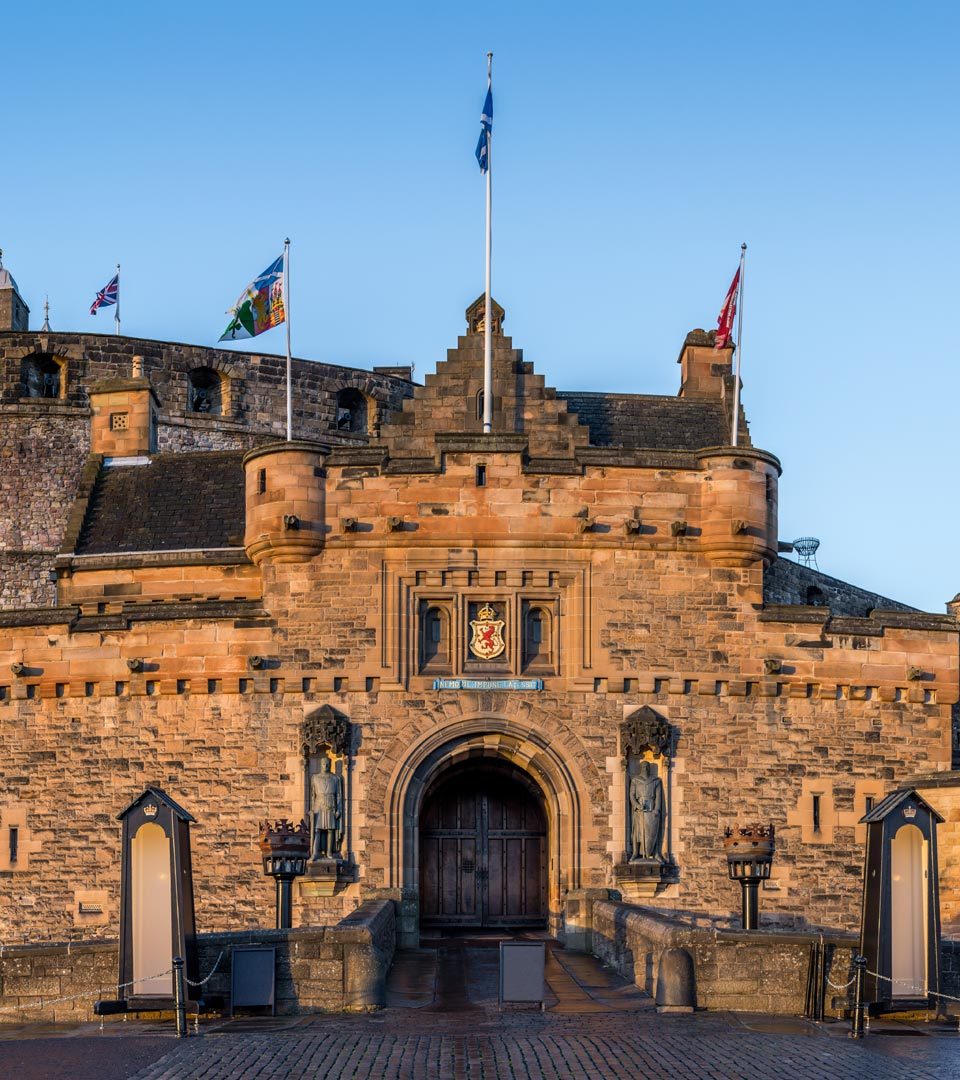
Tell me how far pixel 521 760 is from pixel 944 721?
7306 millimetres

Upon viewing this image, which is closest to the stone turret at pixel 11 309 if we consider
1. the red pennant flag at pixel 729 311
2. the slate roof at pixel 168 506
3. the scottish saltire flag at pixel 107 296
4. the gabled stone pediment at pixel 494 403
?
the scottish saltire flag at pixel 107 296

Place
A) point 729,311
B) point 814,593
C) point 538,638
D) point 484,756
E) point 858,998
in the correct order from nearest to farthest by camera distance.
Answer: point 858,998 < point 484,756 < point 538,638 < point 729,311 < point 814,593

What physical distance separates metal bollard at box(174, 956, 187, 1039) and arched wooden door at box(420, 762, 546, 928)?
12.4 m

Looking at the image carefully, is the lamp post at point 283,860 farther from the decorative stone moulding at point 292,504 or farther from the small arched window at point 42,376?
the small arched window at point 42,376

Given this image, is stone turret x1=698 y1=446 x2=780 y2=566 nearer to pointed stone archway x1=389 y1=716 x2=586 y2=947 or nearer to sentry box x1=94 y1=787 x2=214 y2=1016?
pointed stone archway x1=389 y1=716 x2=586 y2=947

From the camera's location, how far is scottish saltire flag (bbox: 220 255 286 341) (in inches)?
1487

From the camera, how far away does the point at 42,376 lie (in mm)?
50406

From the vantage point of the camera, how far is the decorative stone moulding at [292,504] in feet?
107

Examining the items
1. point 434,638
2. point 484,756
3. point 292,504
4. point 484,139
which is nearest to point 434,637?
Answer: point 434,638

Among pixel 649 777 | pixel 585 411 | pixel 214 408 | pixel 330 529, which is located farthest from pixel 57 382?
pixel 649 777

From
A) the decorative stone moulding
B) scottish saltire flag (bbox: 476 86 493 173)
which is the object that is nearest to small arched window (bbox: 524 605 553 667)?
the decorative stone moulding

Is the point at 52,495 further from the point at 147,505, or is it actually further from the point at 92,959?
the point at 92,959

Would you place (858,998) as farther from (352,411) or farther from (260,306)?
(352,411)

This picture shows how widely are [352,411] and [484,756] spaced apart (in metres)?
21.5
